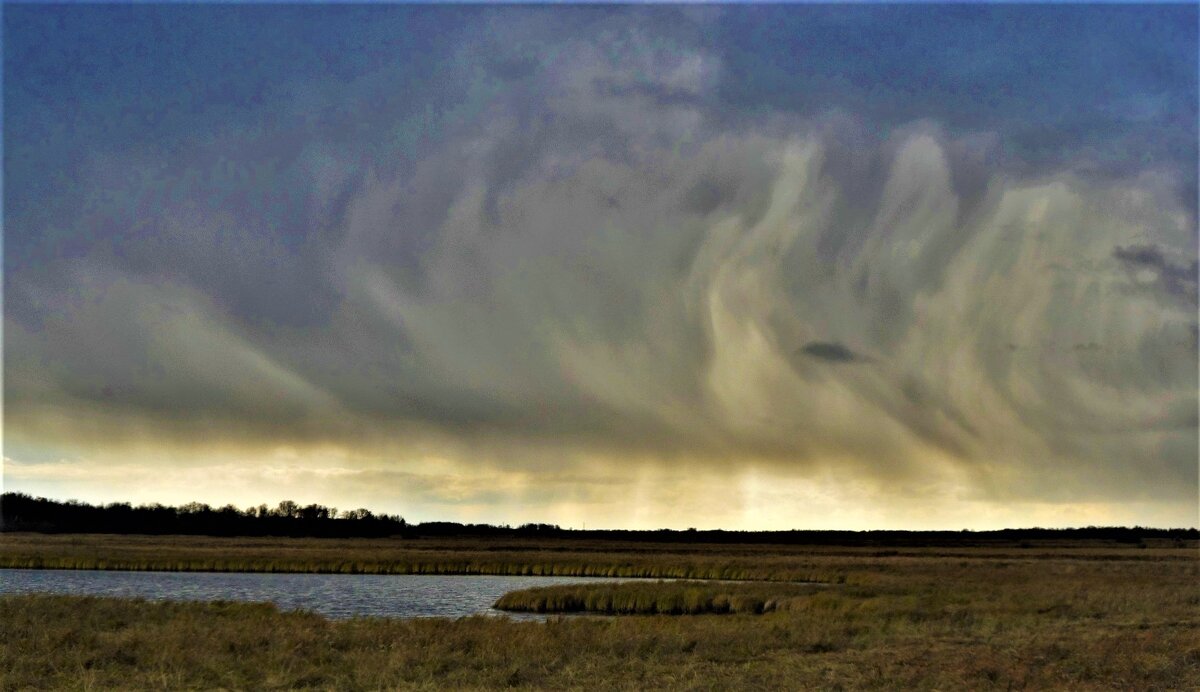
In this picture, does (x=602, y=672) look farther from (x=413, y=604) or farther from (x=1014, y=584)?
(x=1014, y=584)

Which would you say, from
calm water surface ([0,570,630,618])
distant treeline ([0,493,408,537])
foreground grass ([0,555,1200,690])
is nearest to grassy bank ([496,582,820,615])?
calm water surface ([0,570,630,618])

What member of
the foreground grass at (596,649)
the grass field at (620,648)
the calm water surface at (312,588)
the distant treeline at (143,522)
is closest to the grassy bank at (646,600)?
the calm water surface at (312,588)

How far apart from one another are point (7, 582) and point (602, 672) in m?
46.0

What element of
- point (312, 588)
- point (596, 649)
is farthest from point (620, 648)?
point (312, 588)

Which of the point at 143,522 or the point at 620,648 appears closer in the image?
the point at 620,648

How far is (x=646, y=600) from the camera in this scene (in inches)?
1668

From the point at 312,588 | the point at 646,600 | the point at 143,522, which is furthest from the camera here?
the point at 143,522

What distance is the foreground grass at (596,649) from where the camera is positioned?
19.0 metres

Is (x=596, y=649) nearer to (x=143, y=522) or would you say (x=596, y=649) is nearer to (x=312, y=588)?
(x=312, y=588)

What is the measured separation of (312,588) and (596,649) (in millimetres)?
33914

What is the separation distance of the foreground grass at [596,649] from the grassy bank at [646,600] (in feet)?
19.6

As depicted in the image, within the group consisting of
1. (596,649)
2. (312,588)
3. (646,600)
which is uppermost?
(596,649)

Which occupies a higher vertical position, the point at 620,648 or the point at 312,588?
the point at 620,648

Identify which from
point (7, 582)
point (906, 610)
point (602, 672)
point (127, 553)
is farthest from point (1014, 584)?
point (127, 553)
